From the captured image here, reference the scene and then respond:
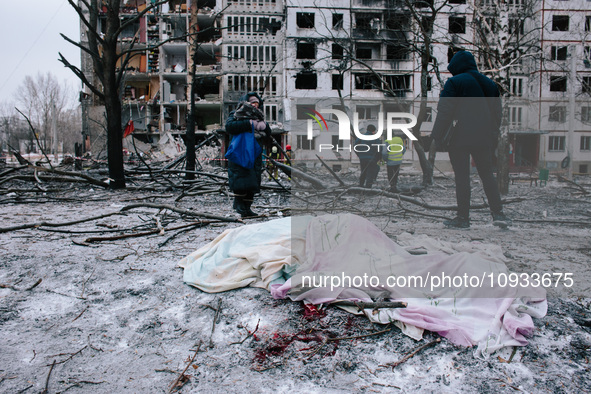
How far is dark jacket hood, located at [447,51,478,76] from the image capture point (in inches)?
172

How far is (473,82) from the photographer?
4254mm

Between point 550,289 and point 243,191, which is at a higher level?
point 243,191

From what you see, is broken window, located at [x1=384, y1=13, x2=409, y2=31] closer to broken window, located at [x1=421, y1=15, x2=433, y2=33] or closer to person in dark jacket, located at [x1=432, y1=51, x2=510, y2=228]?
broken window, located at [x1=421, y1=15, x2=433, y2=33]

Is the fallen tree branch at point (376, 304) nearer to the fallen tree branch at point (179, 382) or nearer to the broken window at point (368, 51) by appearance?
the fallen tree branch at point (179, 382)

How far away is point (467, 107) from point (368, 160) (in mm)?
1759

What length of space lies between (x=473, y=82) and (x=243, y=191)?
3352mm

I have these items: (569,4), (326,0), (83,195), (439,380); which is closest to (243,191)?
(439,380)

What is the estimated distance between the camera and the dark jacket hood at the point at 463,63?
4375 mm

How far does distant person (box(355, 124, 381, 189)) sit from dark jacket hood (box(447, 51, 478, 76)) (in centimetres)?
132

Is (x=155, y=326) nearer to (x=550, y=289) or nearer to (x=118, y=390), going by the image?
(x=118, y=390)

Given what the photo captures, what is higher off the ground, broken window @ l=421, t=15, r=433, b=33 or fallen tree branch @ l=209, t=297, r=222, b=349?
broken window @ l=421, t=15, r=433, b=33

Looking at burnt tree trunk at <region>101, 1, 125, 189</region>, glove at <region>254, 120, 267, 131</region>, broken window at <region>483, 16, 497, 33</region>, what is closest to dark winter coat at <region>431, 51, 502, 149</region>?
glove at <region>254, 120, 267, 131</region>

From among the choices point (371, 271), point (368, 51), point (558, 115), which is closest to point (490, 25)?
point (371, 271)

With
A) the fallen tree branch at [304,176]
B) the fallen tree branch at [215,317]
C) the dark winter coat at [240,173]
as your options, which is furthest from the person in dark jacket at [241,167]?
the fallen tree branch at [215,317]
